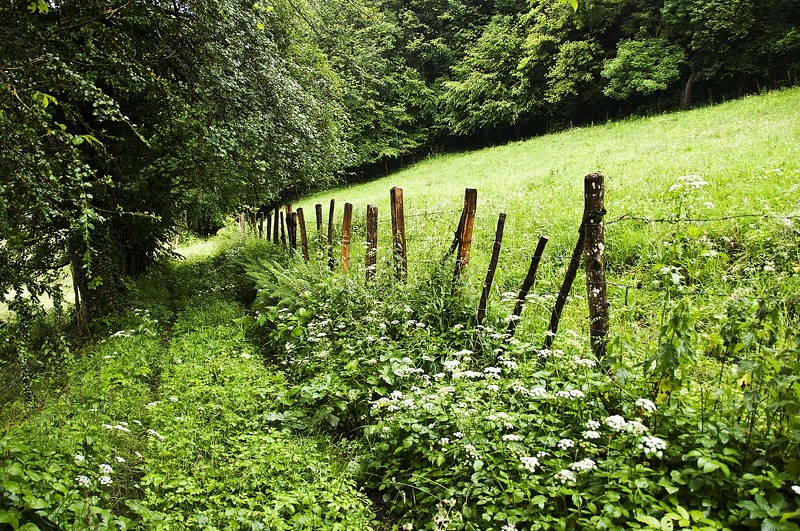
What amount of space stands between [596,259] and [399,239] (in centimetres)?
353

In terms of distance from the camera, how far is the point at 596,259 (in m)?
4.00

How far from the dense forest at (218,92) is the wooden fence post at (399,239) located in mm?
3339

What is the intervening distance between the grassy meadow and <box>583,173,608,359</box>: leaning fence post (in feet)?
0.61

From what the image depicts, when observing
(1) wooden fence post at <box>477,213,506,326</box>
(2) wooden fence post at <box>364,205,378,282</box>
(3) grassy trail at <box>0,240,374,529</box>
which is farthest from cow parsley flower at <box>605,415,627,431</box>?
(2) wooden fence post at <box>364,205,378,282</box>

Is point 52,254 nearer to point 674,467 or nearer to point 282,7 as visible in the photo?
point 282,7

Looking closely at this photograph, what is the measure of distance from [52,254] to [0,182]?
686 cm

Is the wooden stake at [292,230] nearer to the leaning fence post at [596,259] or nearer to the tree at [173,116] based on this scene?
the tree at [173,116]

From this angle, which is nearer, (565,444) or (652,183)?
(565,444)

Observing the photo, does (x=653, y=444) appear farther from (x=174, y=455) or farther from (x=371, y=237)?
(x=371, y=237)

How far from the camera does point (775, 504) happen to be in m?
2.41

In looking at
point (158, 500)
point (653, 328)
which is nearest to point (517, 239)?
point (653, 328)

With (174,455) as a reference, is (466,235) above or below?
above

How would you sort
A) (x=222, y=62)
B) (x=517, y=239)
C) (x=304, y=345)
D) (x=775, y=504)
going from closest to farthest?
(x=775, y=504), (x=304, y=345), (x=517, y=239), (x=222, y=62)

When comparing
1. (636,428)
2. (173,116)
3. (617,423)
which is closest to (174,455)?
(617,423)
